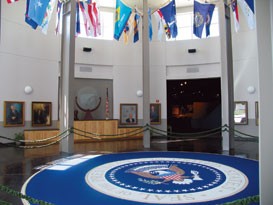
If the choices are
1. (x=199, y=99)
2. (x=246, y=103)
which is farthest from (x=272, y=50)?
(x=199, y=99)

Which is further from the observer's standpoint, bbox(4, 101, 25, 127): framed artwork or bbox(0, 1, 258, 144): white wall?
bbox(0, 1, 258, 144): white wall

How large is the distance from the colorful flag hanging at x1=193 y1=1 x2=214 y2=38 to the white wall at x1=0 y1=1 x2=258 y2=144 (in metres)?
3.82

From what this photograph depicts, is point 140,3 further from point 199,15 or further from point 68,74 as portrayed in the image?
point 68,74

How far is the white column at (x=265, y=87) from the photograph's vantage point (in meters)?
2.72

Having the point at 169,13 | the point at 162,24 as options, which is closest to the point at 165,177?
the point at 169,13

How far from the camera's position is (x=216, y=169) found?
21.8 ft

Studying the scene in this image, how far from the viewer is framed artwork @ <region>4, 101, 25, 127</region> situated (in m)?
13.2

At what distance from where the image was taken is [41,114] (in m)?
14.5

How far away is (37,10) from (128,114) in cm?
928

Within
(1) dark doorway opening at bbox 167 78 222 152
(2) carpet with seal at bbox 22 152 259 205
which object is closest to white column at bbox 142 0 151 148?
(2) carpet with seal at bbox 22 152 259 205

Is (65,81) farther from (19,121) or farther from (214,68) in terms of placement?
(214,68)

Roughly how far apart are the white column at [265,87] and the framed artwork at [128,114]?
1432 cm

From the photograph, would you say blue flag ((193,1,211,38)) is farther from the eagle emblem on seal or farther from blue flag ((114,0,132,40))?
the eagle emblem on seal

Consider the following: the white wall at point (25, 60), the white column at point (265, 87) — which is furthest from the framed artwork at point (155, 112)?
the white column at point (265, 87)
